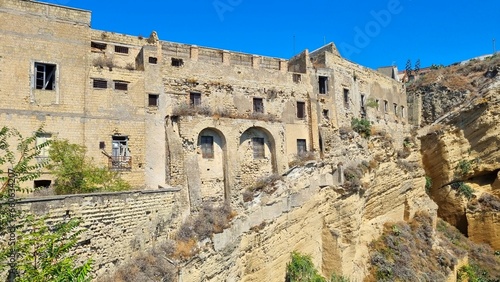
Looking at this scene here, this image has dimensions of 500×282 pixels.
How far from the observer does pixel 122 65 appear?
56.5ft

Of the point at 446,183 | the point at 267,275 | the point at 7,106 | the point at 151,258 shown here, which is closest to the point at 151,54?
the point at 7,106

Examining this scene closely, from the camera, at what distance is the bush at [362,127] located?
2268 centimetres

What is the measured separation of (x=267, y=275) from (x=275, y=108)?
8642mm

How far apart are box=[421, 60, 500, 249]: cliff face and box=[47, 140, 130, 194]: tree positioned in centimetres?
2120

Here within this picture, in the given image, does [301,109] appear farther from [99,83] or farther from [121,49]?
[99,83]

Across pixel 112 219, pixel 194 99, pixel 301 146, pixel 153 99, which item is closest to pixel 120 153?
pixel 153 99

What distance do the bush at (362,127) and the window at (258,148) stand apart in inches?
269

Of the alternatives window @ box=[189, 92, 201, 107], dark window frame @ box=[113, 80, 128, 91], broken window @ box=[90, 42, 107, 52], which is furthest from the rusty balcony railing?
broken window @ box=[90, 42, 107, 52]

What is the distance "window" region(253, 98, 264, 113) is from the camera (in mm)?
19422

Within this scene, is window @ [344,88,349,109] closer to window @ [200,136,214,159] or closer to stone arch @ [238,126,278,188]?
stone arch @ [238,126,278,188]

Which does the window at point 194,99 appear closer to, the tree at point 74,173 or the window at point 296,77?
the tree at point 74,173

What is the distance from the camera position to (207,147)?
1744cm

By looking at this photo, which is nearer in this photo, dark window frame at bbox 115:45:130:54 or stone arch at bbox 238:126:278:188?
dark window frame at bbox 115:45:130:54

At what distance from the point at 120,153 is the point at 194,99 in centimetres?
417
